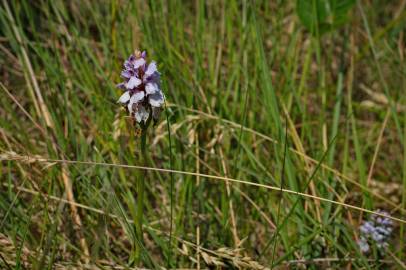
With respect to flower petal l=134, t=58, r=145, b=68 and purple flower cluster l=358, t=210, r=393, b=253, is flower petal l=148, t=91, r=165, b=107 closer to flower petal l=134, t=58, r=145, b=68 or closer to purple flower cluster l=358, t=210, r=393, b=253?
flower petal l=134, t=58, r=145, b=68

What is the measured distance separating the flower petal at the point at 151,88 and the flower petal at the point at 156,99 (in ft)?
0.05

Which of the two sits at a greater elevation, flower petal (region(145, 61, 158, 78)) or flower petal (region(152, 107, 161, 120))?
flower petal (region(145, 61, 158, 78))

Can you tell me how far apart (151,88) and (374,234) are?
856 mm

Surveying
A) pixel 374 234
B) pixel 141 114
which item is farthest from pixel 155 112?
pixel 374 234

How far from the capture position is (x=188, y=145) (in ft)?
6.23

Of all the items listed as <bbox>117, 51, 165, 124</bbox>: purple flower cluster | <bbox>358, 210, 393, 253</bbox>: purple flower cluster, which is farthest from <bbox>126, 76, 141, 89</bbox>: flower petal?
<bbox>358, 210, 393, 253</bbox>: purple flower cluster

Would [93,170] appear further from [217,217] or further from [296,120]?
[296,120]

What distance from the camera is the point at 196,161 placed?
1929 mm

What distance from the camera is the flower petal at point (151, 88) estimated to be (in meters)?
1.29

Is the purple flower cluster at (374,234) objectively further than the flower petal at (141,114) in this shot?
Yes

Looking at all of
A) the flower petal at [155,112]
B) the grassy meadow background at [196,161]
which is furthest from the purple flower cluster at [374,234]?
the flower petal at [155,112]

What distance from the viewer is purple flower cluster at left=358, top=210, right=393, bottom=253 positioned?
1.71 m

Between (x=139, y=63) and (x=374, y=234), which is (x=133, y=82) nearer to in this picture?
(x=139, y=63)

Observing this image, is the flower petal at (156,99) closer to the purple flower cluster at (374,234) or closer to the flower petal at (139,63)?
the flower petal at (139,63)
